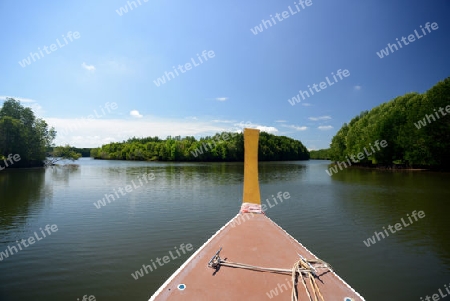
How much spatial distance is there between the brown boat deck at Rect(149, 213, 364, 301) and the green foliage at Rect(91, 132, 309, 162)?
80.7 metres

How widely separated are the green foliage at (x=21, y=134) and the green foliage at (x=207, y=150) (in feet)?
145

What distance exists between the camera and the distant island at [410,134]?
1278 inches

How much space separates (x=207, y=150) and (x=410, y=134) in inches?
2294

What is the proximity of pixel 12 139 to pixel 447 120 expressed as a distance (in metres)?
56.6

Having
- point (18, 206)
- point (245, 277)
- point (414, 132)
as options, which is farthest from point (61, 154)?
point (245, 277)

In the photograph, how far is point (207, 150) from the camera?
3398 inches

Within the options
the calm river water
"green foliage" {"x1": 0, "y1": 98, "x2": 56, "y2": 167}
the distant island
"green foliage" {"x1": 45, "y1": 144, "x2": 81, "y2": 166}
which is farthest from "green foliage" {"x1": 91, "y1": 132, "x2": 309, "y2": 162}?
the calm river water

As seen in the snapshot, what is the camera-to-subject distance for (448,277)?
5676mm

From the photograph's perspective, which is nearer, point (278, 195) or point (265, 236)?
point (265, 236)

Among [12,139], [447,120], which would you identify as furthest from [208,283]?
[12,139]

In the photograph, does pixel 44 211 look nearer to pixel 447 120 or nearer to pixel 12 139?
pixel 12 139

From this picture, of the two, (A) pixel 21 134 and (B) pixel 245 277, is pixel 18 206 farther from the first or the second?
(A) pixel 21 134

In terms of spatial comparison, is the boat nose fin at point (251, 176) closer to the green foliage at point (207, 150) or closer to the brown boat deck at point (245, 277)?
the brown boat deck at point (245, 277)

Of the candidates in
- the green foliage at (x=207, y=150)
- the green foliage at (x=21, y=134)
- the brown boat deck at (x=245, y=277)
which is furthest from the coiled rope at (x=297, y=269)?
the green foliage at (x=207, y=150)
